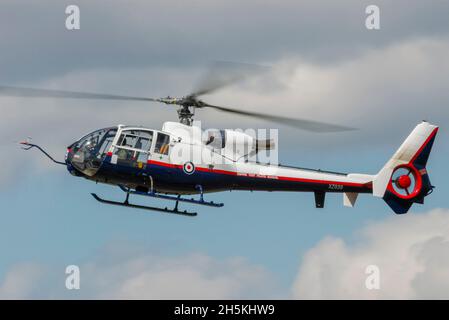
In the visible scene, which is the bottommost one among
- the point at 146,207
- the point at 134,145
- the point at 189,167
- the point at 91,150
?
the point at 146,207

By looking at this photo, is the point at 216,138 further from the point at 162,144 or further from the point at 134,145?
the point at 134,145

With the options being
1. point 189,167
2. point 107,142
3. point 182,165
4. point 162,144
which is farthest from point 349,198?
point 107,142

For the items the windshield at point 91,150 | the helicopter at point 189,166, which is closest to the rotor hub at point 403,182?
the helicopter at point 189,166

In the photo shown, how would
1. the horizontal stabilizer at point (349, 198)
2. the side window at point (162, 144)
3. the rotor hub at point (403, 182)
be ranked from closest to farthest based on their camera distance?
the side window at point (162, 144)
the horizontal stabilizer at point (349, 198)
the rotor hub at point (403, 182)

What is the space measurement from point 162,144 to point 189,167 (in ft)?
3.99

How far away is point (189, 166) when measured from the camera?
137ft

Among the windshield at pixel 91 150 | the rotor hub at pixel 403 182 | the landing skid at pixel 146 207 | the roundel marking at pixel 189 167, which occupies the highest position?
the windshield at pixel 91 150

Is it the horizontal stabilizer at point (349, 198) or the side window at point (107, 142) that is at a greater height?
the side window at point (107, 142)

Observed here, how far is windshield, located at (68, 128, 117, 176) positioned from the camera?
4109 centimetres

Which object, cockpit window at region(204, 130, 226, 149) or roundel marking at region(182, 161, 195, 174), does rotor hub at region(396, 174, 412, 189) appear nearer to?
cockpit window at region(204, 130, 226, 149)

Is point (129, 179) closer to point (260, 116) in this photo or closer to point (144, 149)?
point (144, 149)

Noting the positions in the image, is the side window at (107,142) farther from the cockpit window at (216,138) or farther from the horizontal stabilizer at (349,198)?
the horizontal stabilizer at (349,198)

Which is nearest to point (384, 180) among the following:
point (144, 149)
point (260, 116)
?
point (260, 116)

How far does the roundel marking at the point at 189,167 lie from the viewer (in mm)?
41594
